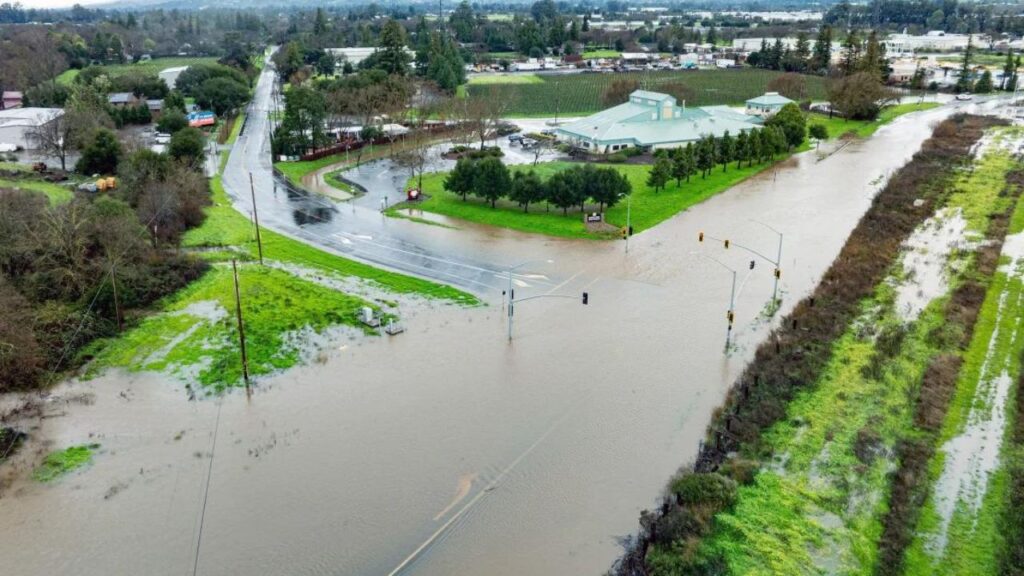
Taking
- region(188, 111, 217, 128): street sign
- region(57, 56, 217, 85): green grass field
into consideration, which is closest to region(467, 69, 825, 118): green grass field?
region(188, 111, 217, 128): street sign

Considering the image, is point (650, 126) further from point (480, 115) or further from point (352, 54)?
point (352, 54)

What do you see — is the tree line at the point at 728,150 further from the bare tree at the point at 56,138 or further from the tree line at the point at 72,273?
the bare tree at the point at 56,138

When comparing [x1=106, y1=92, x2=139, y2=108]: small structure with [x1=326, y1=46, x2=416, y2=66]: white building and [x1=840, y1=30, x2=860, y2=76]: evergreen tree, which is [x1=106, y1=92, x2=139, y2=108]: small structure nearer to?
[x1=326, y1=46, x2=416, y2=66]: white building

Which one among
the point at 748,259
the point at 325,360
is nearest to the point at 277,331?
the point at 325,360

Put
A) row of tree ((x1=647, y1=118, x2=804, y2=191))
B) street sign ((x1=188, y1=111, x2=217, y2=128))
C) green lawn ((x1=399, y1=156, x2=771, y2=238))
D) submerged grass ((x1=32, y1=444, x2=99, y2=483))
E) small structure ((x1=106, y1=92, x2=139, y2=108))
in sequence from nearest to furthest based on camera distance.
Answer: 1. submerged grass ((x1=32, y1=444, x2=99, y2=483))
2. green lawn ((x1=399, y1=156, x2=771, y2=238))
3. row of tree ((x1=647, y1=118, x2=804, y2=191))
4. street sign ((x1=188, y1=111, x2=217, y2=128))
5. small structure ((x1=106, y1=92, x2=139, y2=108))

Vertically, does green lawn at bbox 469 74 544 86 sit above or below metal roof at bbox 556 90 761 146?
above

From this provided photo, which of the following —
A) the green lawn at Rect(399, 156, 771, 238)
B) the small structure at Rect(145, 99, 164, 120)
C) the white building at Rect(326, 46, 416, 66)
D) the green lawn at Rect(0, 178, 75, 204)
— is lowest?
the green lawn at Rect(399, 156, 771, 238)

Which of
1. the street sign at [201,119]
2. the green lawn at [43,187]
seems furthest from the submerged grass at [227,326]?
the street sign at [201,119]

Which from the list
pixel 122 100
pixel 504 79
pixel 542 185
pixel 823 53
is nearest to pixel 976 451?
pixel 542 185
